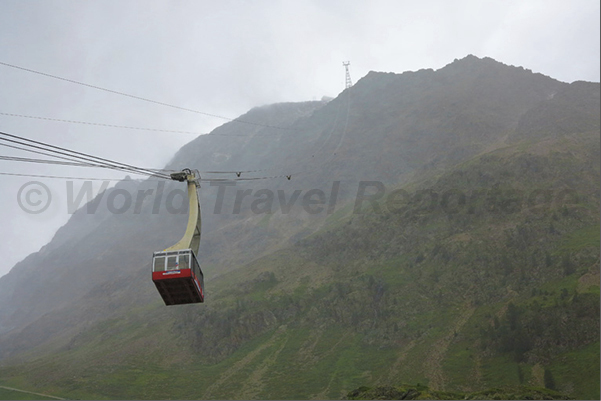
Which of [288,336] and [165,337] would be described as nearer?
[288,336]

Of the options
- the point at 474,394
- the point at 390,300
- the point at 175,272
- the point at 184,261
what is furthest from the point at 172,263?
the point at 390,300

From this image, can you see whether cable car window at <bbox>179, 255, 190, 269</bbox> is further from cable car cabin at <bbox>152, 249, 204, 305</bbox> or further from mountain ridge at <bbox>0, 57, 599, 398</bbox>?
mountain ridge at <bbox>0, 57, 599, 398</bbox>

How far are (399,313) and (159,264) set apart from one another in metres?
72.4

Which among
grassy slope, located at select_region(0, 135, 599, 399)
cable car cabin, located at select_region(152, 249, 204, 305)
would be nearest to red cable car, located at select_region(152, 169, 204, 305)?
cable car cabin, located at select_region(152, 249, 204, 305)

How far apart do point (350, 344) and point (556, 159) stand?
74.9 metres

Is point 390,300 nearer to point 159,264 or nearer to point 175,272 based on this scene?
point 175,272

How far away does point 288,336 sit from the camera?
101 meters

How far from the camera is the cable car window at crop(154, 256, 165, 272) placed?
31844 millimetres

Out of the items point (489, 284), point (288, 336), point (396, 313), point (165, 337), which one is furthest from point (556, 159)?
point (165, 337)

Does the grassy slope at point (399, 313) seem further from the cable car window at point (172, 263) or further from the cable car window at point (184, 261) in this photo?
the cable car window at point (172, 263)

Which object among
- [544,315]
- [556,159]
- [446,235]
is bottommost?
[544,315]

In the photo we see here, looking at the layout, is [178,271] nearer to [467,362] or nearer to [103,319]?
[467,362]

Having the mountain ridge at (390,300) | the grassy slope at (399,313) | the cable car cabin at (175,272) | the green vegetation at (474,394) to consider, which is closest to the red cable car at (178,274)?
the cable car cabin at (175,272)

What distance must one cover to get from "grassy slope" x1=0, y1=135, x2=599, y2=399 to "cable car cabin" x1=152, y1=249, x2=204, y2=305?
4817 centimetres
